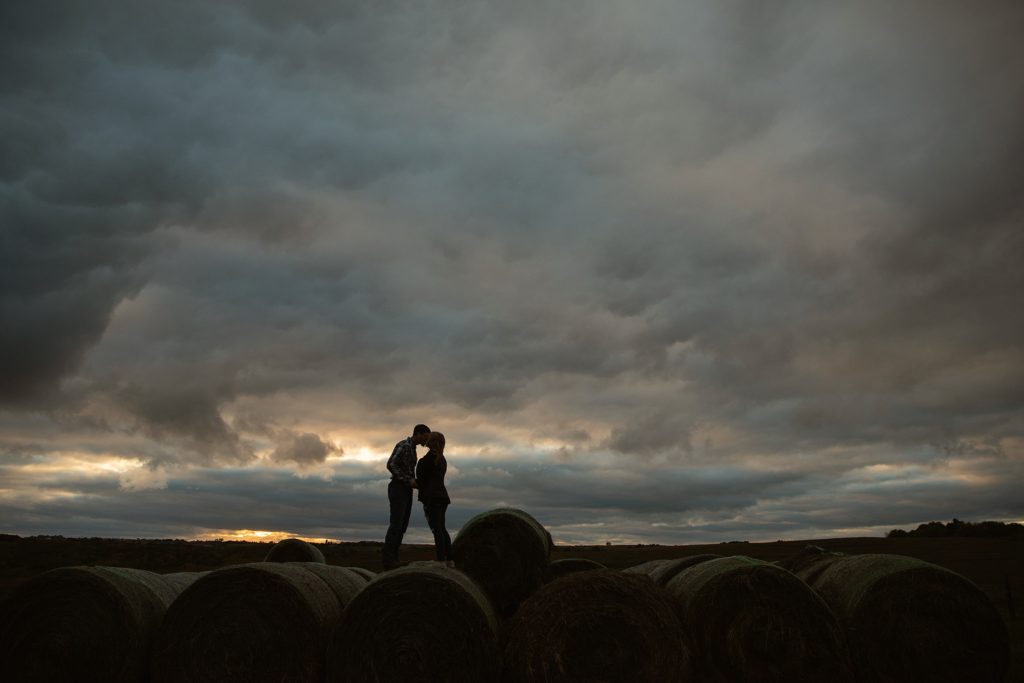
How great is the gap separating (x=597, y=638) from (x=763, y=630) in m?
1.88

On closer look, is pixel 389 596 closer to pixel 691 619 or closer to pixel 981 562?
pixel 691 619

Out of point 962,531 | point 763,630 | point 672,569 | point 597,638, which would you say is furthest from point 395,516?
point 962,531

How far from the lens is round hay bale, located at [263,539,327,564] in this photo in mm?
16109

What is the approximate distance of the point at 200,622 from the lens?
28.3 ft

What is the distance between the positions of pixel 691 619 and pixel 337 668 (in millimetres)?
4021

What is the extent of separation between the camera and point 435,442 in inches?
478

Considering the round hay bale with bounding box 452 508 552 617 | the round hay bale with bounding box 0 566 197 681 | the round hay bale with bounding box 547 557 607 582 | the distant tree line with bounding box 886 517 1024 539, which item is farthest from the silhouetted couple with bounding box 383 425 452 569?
the distant tree line with bounding box 886 517 1024 539

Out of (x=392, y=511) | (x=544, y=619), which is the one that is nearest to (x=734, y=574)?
(x=544, y=619)

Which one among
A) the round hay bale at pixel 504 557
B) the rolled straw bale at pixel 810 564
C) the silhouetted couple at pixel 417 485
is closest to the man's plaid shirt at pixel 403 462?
the silhouetted couple at pixel 417 485

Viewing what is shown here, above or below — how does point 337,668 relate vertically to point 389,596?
below

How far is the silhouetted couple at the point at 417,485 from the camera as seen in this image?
476 inches

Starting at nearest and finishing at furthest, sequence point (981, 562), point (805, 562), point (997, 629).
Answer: point (997, 629)
point (805, 562)
point (981, 562)

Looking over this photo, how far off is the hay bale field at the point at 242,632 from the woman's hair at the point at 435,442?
12.1ft

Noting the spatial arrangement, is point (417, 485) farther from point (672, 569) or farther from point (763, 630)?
point (763, 630)
